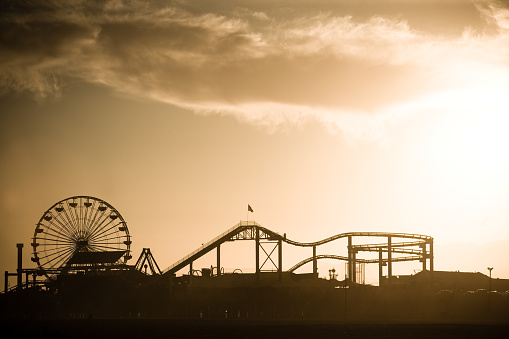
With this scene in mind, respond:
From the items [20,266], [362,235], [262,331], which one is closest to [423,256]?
[362,235]

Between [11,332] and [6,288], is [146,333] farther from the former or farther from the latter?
[6,288]

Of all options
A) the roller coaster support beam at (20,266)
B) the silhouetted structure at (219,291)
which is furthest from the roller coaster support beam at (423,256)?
the roller coaster support beam at (20,266)

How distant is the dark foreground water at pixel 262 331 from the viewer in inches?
2753

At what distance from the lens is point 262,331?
244ft

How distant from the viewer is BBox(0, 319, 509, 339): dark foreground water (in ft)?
229

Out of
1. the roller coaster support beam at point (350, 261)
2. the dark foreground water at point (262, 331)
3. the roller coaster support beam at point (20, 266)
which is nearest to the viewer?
the dark foreground water at point (262, 331)

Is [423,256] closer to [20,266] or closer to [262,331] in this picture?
[262,331]

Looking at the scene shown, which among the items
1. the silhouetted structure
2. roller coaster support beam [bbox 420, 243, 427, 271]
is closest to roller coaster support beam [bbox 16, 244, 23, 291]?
the silhouetted structure

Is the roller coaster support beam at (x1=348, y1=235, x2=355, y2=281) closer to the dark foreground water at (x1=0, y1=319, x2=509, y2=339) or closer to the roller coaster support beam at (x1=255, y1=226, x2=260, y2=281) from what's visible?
the roller coaster support beam at (x1=255, y1=226, x2=260, y2=281)

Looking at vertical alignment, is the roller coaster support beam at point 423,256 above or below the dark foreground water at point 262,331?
above

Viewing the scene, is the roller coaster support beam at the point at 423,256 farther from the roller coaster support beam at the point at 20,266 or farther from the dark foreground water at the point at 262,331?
the roller coaster support beam at the point at 20,266

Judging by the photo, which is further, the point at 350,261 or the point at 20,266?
the point at 350,261

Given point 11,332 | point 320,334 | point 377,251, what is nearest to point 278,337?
point 320,334

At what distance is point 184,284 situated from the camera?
128125mm
